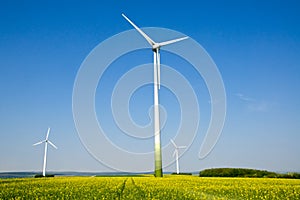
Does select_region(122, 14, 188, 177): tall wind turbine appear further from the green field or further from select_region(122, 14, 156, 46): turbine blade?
the green field

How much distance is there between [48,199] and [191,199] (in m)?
7.22

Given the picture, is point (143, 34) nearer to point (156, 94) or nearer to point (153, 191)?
point (156, 94)

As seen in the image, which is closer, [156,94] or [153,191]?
[153,191]

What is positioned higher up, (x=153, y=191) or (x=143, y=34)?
(x=143, y=34)

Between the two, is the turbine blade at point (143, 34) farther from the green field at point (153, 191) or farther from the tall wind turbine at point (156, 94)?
the green field at point (153, 191)

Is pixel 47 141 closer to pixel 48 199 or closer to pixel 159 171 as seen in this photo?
pixel 159 171

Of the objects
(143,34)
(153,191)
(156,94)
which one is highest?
(143,34)

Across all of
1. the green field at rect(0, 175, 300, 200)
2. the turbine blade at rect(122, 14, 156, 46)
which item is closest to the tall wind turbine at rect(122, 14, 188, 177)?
the turbine blade at rect(122, 14, 156, 46)

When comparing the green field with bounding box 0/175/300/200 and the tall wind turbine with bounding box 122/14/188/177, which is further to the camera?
the tall wind turbine with bounding box 122/14/188/177

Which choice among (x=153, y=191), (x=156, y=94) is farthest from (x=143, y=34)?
(x=153, y=191)

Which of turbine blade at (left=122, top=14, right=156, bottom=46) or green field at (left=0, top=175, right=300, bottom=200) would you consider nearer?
green field at (left=0, top=175, right=300, bottom=200)

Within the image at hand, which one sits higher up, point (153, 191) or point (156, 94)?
point (156, 94)

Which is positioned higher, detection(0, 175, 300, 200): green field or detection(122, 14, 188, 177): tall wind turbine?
detection(122, 14, 188, 177): tall wind turbine

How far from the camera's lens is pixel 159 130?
55.8 m
